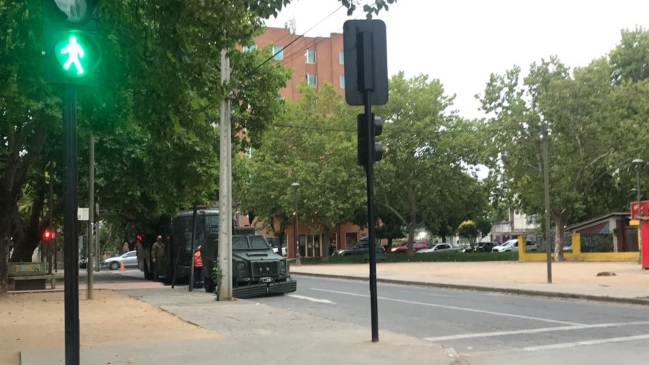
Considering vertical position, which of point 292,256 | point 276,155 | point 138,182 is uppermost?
point 276,155

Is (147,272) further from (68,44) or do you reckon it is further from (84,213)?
(68,44)

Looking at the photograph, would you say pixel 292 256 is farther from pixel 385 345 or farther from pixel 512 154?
pixel 385 345

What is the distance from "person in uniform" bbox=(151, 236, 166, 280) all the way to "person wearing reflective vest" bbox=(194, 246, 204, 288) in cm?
501

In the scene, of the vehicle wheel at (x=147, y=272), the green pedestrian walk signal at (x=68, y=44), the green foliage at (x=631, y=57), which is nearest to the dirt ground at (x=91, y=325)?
the green pedestrian walk signal at (x=68, y=44)

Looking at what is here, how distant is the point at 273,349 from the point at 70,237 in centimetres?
454

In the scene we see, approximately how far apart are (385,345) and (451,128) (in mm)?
41613

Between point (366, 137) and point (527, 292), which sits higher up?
point (366, 137)

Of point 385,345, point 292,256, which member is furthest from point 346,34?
point 292,256

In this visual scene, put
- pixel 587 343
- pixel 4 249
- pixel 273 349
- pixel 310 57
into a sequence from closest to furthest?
1. pixel 273 349
2. pixel 587 343
3. pixel 4 249
4. pixel 310 57

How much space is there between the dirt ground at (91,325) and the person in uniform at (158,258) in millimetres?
9642

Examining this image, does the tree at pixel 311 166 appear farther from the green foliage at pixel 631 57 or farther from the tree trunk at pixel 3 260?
the tree trunk at pixel 3 260

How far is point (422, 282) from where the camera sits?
2538 centimetres

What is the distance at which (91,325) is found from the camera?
1280 cm

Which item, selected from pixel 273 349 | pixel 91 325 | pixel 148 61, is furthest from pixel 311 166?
pixel 273 349
